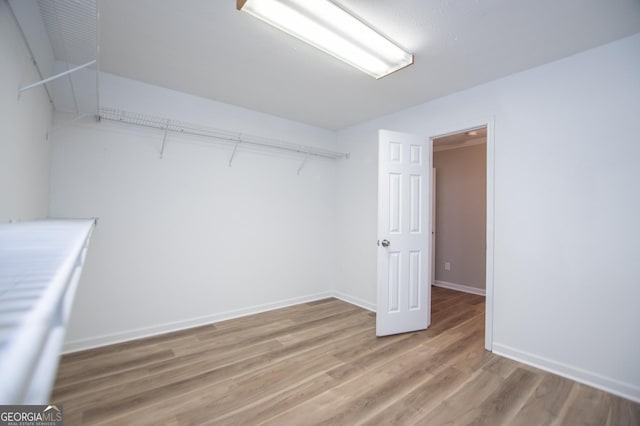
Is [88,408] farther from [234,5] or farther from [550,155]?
[550,155]

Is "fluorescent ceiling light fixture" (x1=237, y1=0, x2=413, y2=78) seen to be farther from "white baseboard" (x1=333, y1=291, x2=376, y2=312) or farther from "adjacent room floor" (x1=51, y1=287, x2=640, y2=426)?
"white baseboard" (x1=333, y1=291, x2=376, y2=312)

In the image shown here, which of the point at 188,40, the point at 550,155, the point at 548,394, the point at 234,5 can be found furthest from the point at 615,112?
the point at 188,40

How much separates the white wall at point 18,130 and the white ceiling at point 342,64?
602mm

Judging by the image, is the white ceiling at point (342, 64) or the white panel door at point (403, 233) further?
the white panel door at point (403, 233)

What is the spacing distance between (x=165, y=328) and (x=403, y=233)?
259cm

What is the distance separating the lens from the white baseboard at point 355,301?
356 centimetres

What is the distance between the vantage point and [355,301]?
12.4ft

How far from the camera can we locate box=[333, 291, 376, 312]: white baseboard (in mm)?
3558

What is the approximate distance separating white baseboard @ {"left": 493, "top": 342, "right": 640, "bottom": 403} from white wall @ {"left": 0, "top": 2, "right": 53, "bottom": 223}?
3529 millimetres

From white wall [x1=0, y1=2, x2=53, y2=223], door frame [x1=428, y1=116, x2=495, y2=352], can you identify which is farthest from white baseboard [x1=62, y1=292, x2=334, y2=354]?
door frame [x1=428, y1=116, x2=495, y2=352]

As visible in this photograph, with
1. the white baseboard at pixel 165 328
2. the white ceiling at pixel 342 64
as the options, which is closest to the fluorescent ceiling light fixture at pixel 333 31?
the white ceiling at pixel 342 64

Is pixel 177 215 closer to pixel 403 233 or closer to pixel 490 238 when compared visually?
pixel 403 233

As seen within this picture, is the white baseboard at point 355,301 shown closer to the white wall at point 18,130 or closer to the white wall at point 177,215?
the white wall at point 177,215

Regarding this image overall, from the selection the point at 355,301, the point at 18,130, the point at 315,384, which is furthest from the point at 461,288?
the point at 18,130
